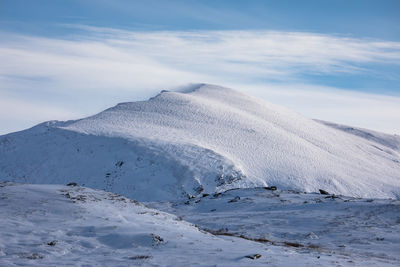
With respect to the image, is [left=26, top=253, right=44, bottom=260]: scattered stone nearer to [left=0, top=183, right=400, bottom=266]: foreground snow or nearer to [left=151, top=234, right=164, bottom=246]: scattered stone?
[left=0, top=183, right=400, bottom=266]: foreground snow

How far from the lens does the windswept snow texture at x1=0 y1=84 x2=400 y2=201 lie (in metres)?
52.0

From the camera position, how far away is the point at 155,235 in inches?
561

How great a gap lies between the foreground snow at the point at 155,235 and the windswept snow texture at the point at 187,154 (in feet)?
87.2

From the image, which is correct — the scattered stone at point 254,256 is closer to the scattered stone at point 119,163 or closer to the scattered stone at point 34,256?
the scattered stone at point 34,256

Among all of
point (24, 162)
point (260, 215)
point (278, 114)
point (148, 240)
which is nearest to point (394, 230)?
point (260, 215)

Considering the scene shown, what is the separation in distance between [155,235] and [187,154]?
140 ft

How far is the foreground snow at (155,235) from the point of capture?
12375mm

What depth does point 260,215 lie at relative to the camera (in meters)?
25.3

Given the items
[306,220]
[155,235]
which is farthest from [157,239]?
[306,220]

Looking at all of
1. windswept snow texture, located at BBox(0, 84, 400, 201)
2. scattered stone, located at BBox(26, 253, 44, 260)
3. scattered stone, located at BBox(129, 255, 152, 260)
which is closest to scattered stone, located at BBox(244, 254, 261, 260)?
scattered stone, located at BBox(129, 255, 152, 260)

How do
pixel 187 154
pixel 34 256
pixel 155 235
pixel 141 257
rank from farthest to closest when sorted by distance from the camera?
pixel 187 154, pixel 155 235, pixel 141 257, pixel 34 256

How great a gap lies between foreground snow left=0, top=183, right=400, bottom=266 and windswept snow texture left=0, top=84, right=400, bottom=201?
26.6 m

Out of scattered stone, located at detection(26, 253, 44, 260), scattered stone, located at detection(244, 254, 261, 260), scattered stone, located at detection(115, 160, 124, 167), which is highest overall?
scattered stone, located at detection(115, 160, 124, 167)

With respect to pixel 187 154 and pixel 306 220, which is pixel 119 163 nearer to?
pixel 187 154
